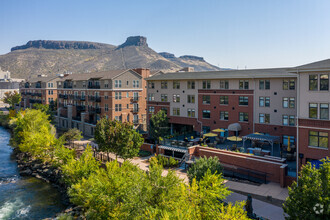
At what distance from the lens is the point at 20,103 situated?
104562 mm

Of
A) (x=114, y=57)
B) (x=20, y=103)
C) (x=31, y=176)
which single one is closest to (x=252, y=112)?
(x=31, y=176)

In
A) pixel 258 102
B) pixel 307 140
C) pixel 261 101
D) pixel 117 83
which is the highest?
pixel 117 83

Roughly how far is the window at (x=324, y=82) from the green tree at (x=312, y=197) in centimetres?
1249

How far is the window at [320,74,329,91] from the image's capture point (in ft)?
79.4

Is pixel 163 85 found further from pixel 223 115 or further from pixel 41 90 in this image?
pixel 41 90

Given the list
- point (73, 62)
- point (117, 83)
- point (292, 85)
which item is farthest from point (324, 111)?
point (73, 62)

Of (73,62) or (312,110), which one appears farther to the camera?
(73,62)

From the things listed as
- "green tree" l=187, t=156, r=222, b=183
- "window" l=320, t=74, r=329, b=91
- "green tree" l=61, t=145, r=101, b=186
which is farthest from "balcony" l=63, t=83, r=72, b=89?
"window" l=320, t=74, r=329, b=91

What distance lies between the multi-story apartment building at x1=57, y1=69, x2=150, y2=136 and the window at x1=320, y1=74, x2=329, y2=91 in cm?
3919

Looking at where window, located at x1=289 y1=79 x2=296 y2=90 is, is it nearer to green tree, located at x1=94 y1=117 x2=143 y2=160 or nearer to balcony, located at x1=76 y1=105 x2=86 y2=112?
green tree, located at x1=94 y1=117 x2=143 y2=160

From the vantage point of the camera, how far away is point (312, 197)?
45.0 ft

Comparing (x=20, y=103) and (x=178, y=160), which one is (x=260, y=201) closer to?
(x=178, y=160)

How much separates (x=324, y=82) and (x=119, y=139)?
75.8 ft

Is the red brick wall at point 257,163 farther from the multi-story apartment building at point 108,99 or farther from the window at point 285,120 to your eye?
the multi-story apartment building at point 108,99
